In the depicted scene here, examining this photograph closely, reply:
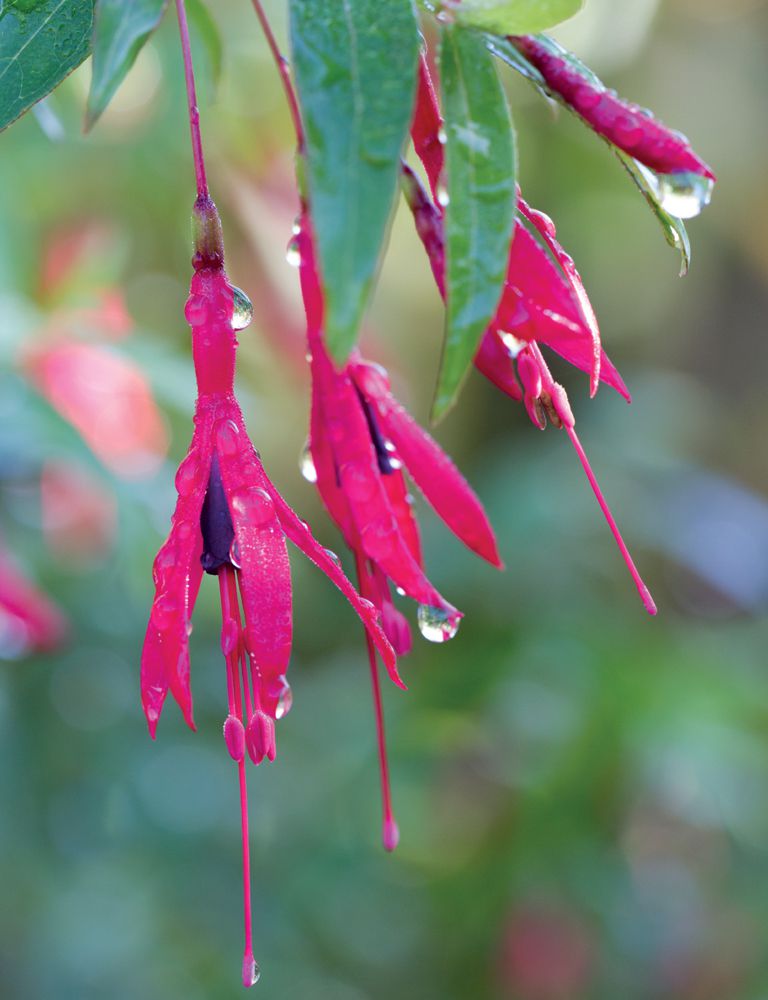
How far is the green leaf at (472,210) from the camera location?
1.33 feet

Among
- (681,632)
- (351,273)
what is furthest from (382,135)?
(681,632)

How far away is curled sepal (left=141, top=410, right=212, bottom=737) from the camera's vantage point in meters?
0.49

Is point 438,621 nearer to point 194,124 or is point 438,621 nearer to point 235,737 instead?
point 235,737

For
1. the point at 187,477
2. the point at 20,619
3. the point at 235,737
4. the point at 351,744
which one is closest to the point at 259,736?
the point at 235,737

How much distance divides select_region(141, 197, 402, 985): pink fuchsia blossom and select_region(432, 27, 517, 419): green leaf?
11 cm

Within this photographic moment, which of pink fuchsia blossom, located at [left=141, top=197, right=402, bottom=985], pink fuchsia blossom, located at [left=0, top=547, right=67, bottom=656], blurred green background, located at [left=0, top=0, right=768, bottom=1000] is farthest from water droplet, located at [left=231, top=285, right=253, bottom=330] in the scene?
blurred green background, located at [left=0, top=0, right=768, bottom=1000]

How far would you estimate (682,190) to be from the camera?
46 cm

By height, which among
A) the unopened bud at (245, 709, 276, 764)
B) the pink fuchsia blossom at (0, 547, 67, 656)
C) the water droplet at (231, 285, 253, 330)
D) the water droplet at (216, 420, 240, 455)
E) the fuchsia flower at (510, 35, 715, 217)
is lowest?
the pink fuchsia blossom at (0, 547, 67, 656)

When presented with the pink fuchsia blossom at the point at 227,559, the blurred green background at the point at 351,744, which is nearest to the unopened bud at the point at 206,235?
the pink fuchsia blossom at the point at 227,559

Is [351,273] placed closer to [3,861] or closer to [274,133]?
[274,133]

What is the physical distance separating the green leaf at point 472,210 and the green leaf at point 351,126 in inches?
1.2

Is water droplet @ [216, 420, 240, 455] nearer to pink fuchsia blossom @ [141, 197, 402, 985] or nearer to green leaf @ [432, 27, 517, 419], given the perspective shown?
pink fuchsia blossom @ [141, 197, 402, 985]

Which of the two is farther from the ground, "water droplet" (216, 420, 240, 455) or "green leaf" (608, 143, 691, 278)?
"green leaf" (608, 143, 691, 278)

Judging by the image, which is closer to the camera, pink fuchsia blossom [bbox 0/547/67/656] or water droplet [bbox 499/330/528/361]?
water droplet [bbox 499/330/528/361]
